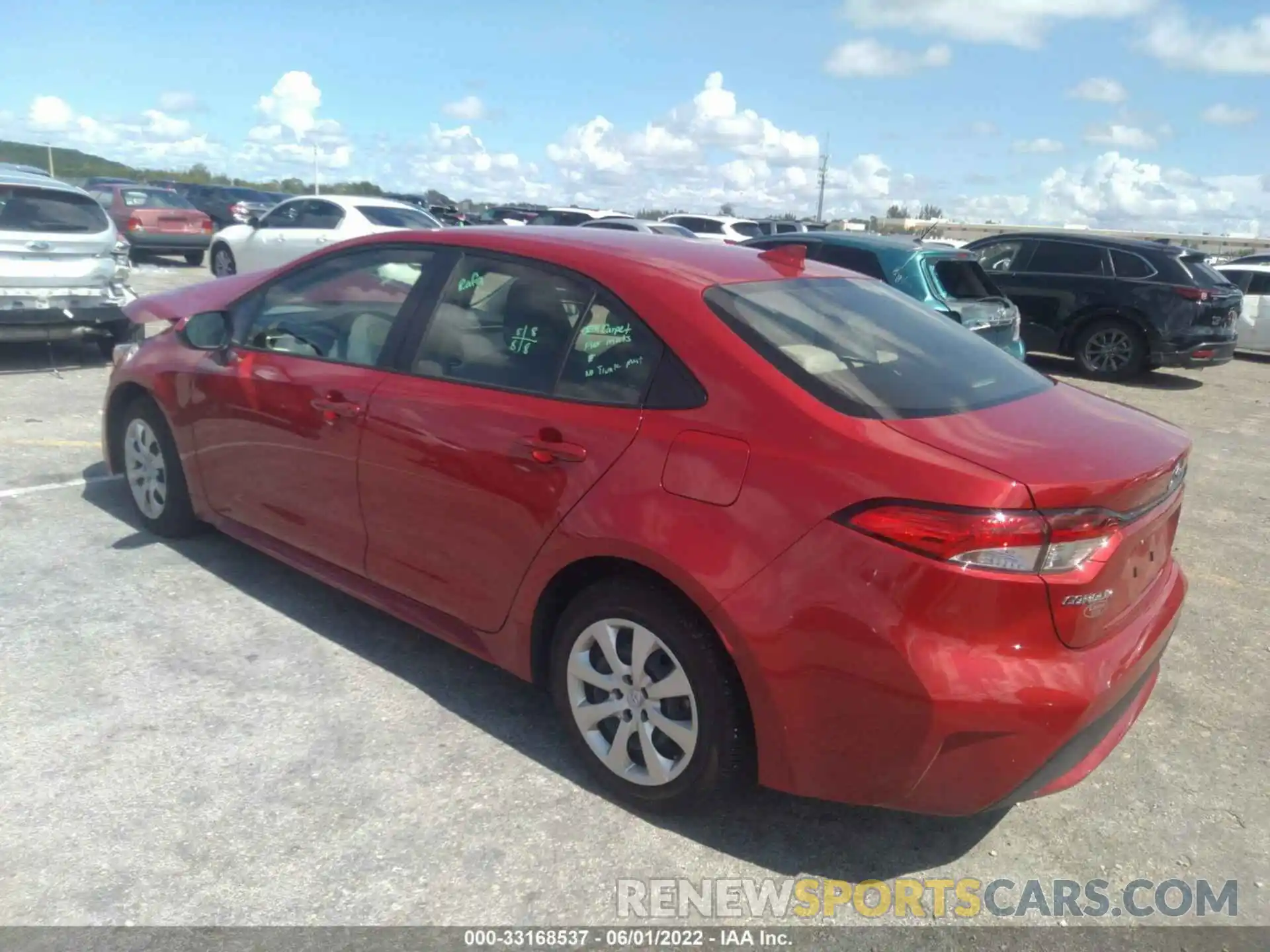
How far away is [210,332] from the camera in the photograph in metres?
4.30

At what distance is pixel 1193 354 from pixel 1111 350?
90 cm

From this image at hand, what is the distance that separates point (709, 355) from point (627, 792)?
1329 mm

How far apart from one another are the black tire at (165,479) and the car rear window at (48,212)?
4.41 metres

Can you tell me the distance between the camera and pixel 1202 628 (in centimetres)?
454

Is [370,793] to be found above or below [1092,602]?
below

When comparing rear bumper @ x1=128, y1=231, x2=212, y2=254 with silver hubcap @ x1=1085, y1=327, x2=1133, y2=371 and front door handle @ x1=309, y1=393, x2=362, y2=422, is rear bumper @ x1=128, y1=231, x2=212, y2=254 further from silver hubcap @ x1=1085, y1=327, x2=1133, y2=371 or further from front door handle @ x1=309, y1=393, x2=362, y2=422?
front door handle @ x1=309, y1=393, x2=362, y2=422

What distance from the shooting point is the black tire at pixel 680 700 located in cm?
269

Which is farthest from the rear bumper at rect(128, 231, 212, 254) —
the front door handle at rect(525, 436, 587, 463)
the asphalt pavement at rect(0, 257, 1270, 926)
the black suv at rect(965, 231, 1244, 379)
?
the front door handle at rect(525, 436, 587, 463)

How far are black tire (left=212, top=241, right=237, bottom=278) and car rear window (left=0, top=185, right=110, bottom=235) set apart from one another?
6.52 metres

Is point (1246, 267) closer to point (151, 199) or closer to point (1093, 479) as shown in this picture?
point (1093, 479)

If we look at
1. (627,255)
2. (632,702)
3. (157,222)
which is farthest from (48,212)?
(157,222)

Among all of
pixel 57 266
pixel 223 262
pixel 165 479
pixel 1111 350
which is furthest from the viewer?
pixel 223 262

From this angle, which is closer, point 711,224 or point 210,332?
point 210,332

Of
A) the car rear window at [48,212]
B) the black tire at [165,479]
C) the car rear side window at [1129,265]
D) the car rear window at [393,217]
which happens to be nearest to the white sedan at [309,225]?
the car rear window at [393,217]
